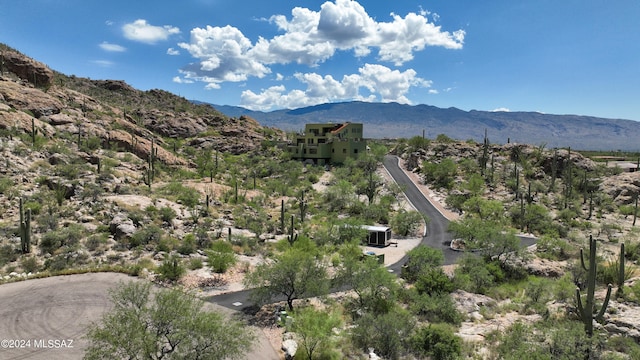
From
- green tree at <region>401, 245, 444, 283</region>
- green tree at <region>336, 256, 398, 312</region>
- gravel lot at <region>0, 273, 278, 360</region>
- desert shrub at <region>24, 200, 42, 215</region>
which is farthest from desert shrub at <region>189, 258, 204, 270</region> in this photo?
green tree at <region>401, 245, 444, 283</region>

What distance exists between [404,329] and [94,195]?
102 ft

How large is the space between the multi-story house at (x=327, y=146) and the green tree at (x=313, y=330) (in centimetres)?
5987

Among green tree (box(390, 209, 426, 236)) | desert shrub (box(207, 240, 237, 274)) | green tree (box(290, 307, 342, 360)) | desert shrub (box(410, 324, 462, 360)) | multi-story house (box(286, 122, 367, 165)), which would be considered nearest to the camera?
green tree (box(290, 307, 342, 360))

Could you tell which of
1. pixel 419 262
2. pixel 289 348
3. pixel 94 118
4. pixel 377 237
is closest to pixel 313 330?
pixel 289 348

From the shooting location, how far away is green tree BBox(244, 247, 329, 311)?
68.8 feet

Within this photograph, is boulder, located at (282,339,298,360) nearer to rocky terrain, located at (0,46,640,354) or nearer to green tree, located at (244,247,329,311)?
rocky terrain, located at (0,46,640,354)

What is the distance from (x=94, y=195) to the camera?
117 ft

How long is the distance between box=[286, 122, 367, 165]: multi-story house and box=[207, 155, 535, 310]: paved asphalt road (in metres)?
7.55

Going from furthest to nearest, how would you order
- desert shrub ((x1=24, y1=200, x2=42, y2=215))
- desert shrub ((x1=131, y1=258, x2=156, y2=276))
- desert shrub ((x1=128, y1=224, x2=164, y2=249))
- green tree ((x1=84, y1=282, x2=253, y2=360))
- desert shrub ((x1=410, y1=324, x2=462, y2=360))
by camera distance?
desert shrub ((x1=24, y1=200, x2=42, y2=215)) → desert shrub ((x1=128, y1=224, x2=164, y2=249)) → desert shrub ((x1=131, y1=258, x2=156, y2=276)) → desert shrub ((x1=410, y1=324, x2=462, y2=360)) → green tree ((x1=84, y1=282, x2=253, y2=360))

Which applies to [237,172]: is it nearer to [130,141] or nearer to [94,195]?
[130,141]

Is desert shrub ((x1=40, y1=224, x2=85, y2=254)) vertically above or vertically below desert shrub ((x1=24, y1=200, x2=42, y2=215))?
below

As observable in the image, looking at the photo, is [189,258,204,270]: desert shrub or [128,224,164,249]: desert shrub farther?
[128,224,164,249]: desert shrub

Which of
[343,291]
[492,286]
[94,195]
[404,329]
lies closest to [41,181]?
[94,195]

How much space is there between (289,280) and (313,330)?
552 cm
